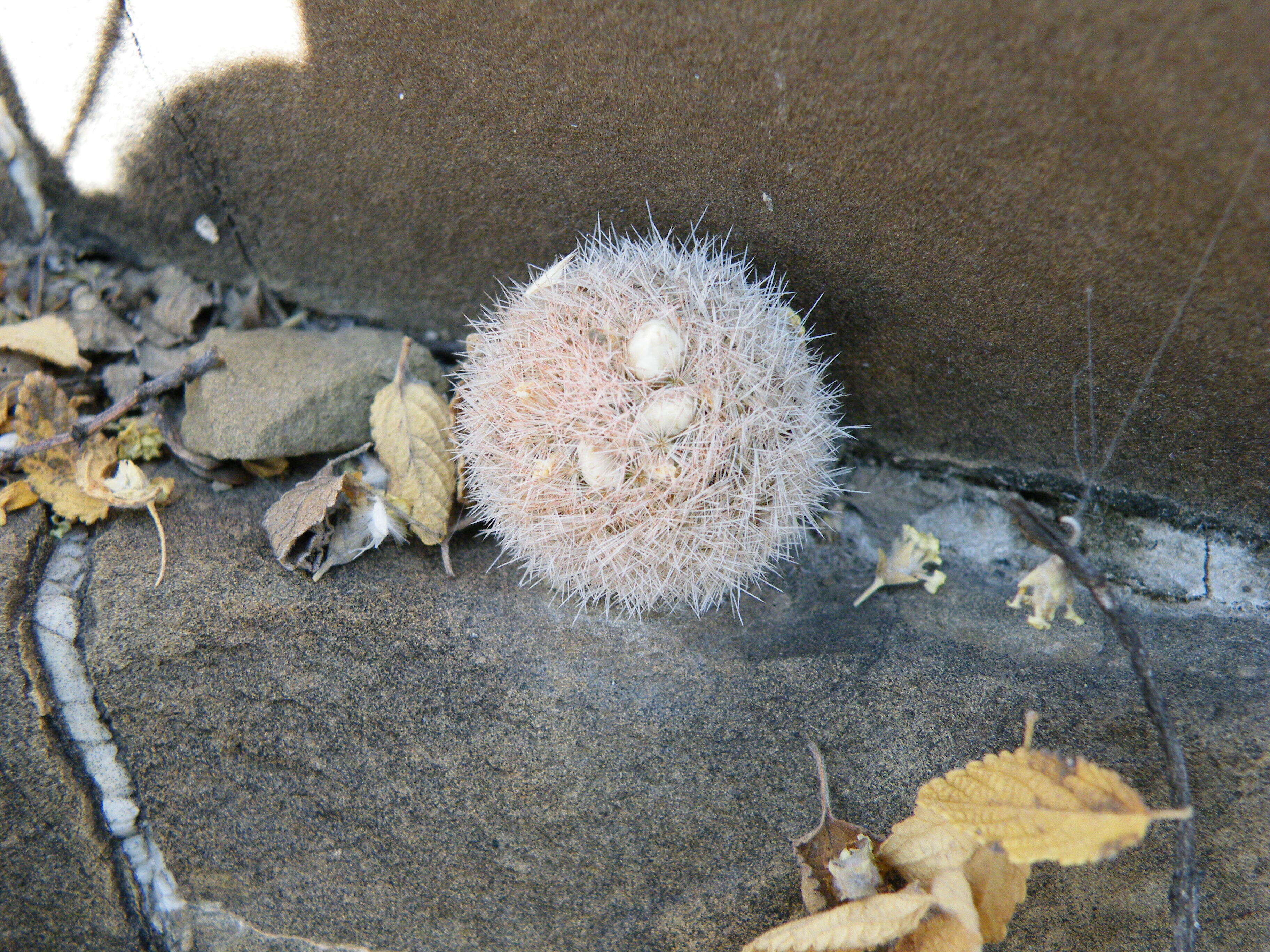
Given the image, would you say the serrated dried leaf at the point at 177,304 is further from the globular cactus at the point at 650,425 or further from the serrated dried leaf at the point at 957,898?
the serrated dried leaf at the point at 957,898

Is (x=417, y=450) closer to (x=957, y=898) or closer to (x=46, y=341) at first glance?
(x=46, y=341)

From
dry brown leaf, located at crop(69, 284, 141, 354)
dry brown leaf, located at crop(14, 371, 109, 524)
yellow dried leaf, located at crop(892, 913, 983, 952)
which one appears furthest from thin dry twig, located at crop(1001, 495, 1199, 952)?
dry brown leaf, located at crop(69, 284, 141, 354)

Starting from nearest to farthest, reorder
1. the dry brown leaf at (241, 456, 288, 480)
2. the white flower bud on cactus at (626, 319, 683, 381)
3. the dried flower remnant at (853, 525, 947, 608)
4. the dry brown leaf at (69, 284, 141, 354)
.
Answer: the white flower bud on cactus at (626, 319, 683, 381) < the dried flower remnant at (853, 525, 947, 608) < the dry brown leaf at (241, 456, 288, 480) < the dry brown leaf at (69, 284, 141, 354)

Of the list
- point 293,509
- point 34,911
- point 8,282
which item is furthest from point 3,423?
point 34,911

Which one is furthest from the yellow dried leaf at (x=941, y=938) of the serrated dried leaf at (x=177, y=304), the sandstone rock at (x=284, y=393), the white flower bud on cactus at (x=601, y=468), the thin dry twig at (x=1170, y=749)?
the serrated dried leaf at (x=177, y=304)

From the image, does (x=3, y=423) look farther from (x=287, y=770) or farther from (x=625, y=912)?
(x=625, y=912)

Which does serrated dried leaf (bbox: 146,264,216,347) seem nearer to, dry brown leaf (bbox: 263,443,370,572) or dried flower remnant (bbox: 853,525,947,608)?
dry brown leaf (bbox: 263,443,370,572)
